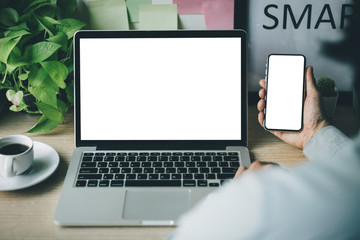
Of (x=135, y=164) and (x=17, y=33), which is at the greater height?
(x=17, y=33)

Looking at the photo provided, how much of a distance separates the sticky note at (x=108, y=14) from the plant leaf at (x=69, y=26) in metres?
0.09

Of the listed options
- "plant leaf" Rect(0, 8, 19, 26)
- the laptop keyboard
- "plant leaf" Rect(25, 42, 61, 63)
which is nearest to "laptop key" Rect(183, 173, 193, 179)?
the laptop keyboard

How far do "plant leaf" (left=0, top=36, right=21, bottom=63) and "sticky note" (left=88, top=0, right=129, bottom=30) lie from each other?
245 mm

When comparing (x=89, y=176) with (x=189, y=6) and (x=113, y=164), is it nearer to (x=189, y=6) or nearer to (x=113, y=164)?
(x=113, y=164)

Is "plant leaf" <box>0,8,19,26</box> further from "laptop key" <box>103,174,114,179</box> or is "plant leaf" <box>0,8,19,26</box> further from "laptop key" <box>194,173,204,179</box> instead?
"laptop key" <box>194,173,204,179</box>

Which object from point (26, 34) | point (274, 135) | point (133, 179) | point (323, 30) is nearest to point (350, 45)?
point (323, 30)

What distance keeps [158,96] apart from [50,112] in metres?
0.29

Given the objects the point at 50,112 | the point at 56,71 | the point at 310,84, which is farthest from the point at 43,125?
the point at 310,84

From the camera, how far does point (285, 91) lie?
38.5 inches

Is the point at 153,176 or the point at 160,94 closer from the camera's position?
the point at 153,176

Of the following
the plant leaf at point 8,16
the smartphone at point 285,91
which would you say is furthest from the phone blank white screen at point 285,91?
the plant leaf at point 8,16

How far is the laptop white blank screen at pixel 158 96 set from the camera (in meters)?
0.96

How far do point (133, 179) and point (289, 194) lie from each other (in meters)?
0.59

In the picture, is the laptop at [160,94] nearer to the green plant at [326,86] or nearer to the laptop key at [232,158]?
the laptop key at [232,158]
